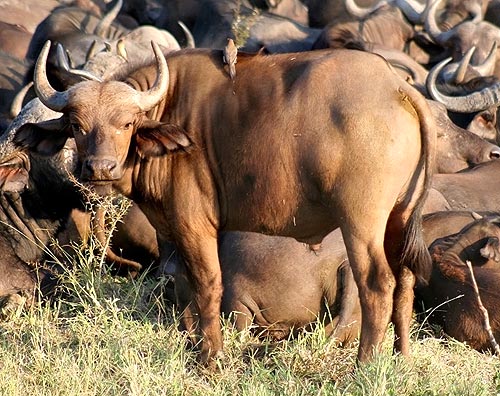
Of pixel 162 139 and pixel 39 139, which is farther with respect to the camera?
pixel 39 139

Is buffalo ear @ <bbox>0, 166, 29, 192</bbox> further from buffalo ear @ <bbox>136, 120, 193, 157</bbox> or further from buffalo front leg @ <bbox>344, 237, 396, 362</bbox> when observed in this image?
buffalo front leg @ <bbox>344, 237, 396, 362</bbox>

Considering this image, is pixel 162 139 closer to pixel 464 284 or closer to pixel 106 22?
pixel 464 284

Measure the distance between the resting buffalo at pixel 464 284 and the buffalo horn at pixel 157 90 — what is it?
1.94 meters

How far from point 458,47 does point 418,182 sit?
8069 millimetres

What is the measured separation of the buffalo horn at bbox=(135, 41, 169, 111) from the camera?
240 inches

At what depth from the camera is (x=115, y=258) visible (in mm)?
8172

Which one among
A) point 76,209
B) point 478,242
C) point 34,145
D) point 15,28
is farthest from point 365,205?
point 15,28

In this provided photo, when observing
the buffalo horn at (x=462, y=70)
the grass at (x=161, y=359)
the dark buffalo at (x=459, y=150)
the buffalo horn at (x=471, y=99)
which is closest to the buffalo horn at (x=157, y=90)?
the grass at (x=161, y=359)

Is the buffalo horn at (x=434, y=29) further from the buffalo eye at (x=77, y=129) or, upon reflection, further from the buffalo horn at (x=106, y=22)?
the buffalo eye at (x=77, y=129)

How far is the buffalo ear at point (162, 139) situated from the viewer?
611 centimetres

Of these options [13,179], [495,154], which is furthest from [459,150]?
[13,179]

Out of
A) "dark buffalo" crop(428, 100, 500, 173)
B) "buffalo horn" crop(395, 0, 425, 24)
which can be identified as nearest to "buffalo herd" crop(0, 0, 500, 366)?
"dark buffalo" crop(428, 100, 500, 173)

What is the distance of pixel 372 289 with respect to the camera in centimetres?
588

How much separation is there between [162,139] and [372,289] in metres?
1.28
